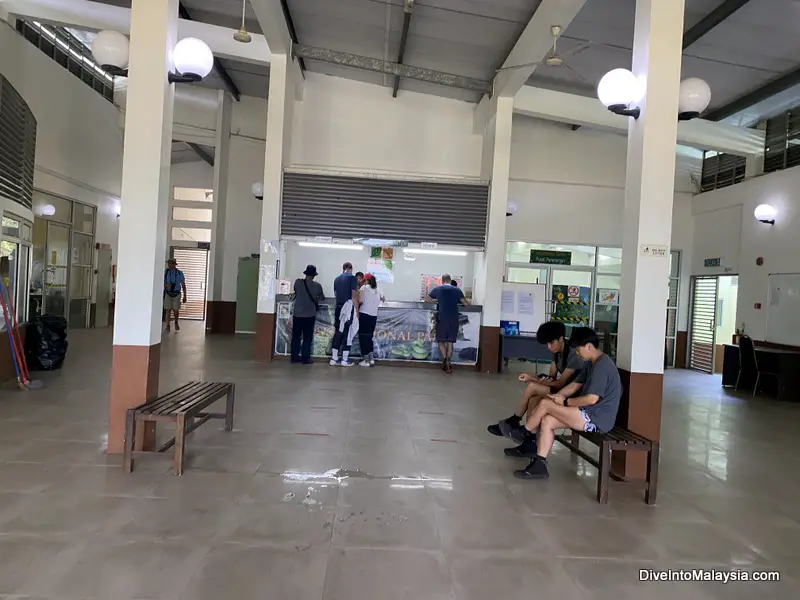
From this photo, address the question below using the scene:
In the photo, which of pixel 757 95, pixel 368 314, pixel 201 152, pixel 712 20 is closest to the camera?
pixel 712 20

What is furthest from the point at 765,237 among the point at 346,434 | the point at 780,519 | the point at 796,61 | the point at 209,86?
the point at 209,86

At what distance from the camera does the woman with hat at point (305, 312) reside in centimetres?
816

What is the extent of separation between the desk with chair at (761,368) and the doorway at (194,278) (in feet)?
44.9

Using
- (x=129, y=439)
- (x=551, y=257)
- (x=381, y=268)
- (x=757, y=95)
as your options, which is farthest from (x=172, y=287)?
(x=757, y=95)

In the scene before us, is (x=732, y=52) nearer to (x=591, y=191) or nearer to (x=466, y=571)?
(x=591, y=191)

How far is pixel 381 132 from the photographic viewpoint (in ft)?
33.9

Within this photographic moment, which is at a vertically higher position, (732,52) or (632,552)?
(732,52)

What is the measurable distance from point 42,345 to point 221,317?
5.93 m

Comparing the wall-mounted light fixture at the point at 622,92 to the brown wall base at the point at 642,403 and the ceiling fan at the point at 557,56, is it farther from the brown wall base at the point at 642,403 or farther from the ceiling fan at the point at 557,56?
the ceiling fan at the point at 557,56

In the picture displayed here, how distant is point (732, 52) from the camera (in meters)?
7.37

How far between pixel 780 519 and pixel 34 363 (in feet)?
24.4

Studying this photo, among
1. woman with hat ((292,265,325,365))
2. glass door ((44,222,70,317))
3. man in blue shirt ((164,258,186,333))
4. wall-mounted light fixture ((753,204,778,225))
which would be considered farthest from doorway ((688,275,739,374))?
glass door ((44,222,70,317))

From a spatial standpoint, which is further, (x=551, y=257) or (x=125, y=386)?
(x=551, y=257)

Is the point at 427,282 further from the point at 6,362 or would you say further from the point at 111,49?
the point at 111,49
